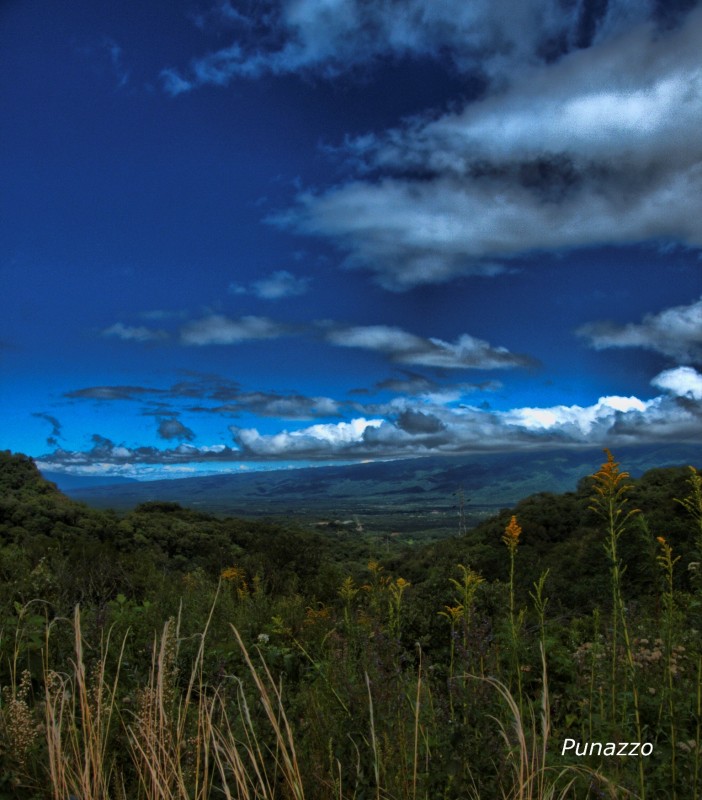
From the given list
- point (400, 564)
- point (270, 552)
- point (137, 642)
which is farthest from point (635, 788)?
point (400, 564)

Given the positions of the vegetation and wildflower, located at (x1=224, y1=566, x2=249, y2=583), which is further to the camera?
wildflower, located at (x1=224, y1=566, x2=249, y2=583)

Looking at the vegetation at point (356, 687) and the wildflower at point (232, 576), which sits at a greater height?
the vegetation at point (356, 687)

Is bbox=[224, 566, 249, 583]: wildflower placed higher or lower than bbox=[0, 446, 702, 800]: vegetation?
lower

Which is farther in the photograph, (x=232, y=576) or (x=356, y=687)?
(x=232, y=576)

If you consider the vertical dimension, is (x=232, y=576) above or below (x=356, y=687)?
below

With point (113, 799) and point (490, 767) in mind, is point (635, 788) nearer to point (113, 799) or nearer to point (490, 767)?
point (490, 767)

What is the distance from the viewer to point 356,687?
2.79 m

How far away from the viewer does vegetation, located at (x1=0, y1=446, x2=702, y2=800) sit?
2.34 meters

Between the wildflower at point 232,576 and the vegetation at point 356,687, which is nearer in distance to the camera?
the vegetation at point 356,687

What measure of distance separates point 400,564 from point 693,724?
2307cm

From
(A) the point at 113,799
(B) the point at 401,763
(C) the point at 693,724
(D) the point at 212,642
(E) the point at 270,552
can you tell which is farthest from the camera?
(E) the point at 270,552

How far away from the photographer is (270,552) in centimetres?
1916

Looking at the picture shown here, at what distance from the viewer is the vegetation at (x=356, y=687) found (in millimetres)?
2336

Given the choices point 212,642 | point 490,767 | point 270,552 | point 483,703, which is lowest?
point 270,552
